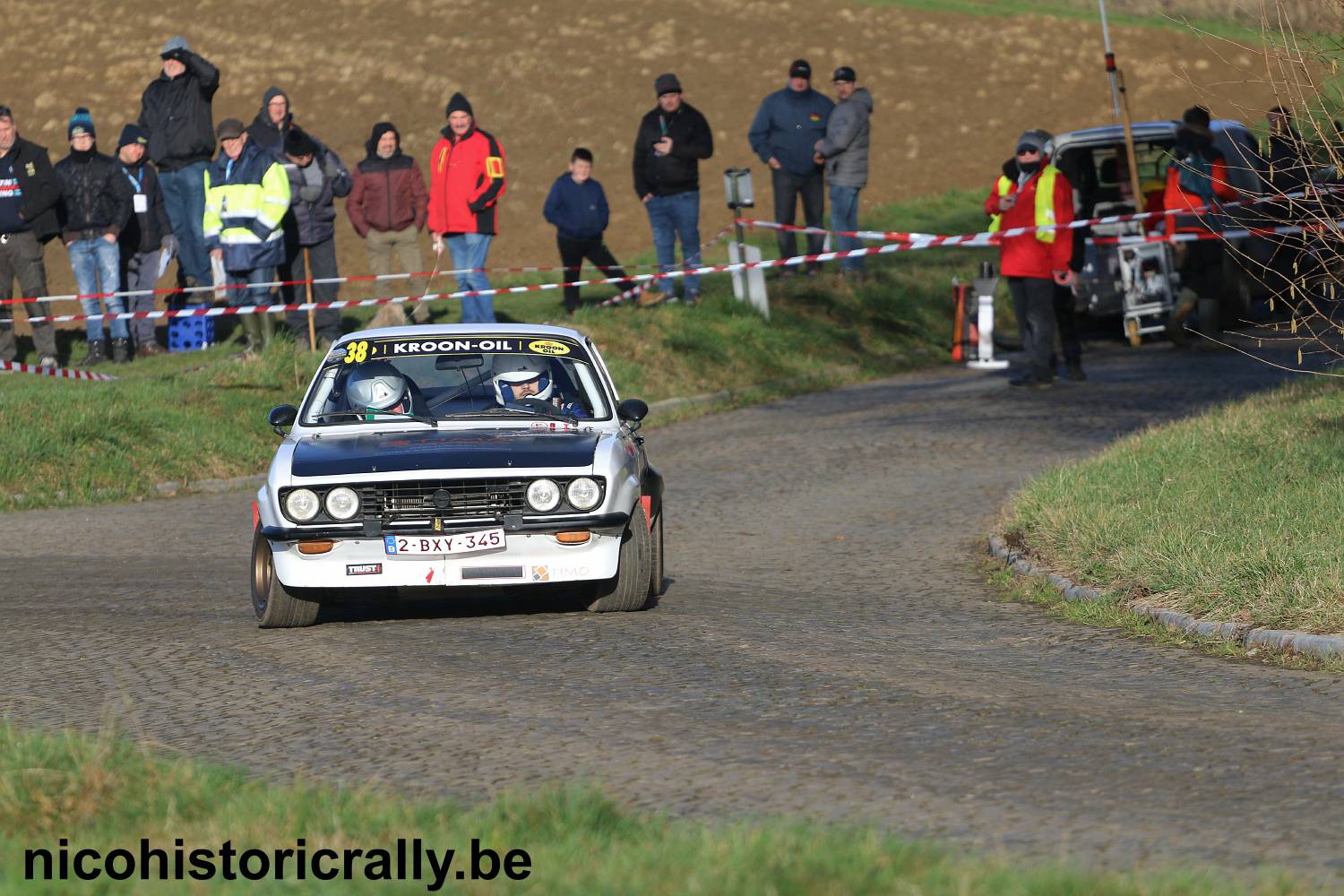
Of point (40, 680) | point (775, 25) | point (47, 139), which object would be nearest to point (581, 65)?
point (775, 25)

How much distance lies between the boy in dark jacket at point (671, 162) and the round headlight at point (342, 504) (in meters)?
12.6

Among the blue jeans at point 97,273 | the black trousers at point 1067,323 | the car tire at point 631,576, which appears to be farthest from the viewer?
the blue jeans at point 97,273

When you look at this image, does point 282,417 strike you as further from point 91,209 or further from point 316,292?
point 91,209

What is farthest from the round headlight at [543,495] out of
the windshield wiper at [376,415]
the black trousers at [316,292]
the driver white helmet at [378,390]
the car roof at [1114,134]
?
the car roof at [1114,134]

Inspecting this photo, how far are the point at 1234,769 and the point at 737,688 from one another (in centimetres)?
224

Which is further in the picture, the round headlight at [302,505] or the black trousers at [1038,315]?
the black trousers at [1038,315]

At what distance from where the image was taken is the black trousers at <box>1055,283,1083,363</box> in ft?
61.7

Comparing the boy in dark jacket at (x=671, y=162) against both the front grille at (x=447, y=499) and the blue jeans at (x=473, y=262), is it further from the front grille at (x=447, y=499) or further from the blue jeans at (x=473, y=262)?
the front grille at (x=447, y=499)

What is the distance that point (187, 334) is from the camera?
71.1ft

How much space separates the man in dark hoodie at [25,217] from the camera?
66.0ft

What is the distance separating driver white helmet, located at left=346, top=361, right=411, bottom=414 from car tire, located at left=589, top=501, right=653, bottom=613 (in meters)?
1.62

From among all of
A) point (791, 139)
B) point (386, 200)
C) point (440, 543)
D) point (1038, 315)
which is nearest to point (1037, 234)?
point (1038, 315)

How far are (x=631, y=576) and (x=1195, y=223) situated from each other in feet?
43.5

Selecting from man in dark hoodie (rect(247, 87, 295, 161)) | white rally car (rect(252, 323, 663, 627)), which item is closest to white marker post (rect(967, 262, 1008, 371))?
man in dark hoodie (rect(247, 87, 295, 161))
